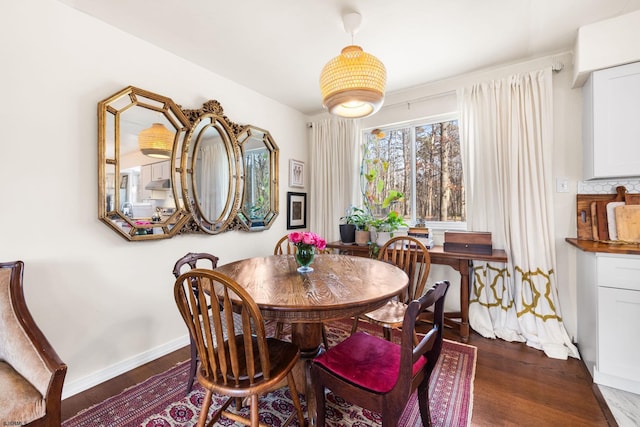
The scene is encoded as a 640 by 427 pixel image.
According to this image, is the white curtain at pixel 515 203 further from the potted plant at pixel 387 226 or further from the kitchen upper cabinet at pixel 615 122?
the potted plant at pixel 387 226

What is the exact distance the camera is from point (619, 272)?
5.79 ft

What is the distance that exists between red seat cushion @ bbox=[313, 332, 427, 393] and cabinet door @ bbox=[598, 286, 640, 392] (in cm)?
146

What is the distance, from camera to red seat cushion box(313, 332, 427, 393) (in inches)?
45.6

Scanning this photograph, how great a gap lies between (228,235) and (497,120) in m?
2.78

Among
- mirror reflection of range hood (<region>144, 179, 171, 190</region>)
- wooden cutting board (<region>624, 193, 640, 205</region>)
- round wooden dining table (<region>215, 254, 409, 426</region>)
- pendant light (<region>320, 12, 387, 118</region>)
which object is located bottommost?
round wooden dining table (<region>215, 254, 409, 426</region>)

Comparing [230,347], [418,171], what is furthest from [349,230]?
[230,347]

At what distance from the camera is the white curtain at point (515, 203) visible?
235 cm

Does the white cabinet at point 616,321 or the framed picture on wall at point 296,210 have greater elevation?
the framed picture on wall at point 296,210

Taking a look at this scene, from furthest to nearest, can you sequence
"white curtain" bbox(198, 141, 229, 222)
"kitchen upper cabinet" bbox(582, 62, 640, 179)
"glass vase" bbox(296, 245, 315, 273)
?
"white curtain" bbox(198, 141, 229, 222), "kitchen upper cabinet" bbox(582, 62, 640, 179), "glass vase" bbox(296, 245, 315, 273)

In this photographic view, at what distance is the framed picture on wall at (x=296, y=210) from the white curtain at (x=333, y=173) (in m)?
0.10

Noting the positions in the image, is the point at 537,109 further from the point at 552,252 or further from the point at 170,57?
the point at 170,57

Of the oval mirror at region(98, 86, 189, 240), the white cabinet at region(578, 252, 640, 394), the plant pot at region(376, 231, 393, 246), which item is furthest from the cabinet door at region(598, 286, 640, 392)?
the oval mirror at region(98, 86, 189, 240)

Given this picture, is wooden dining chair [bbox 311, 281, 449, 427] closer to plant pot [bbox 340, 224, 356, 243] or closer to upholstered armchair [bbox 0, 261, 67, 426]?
upholstered armchair [bbox 0, 261, 67, 426]

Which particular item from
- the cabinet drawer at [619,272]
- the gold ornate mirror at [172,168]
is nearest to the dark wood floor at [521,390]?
the cabinet drawer at [619,272]
